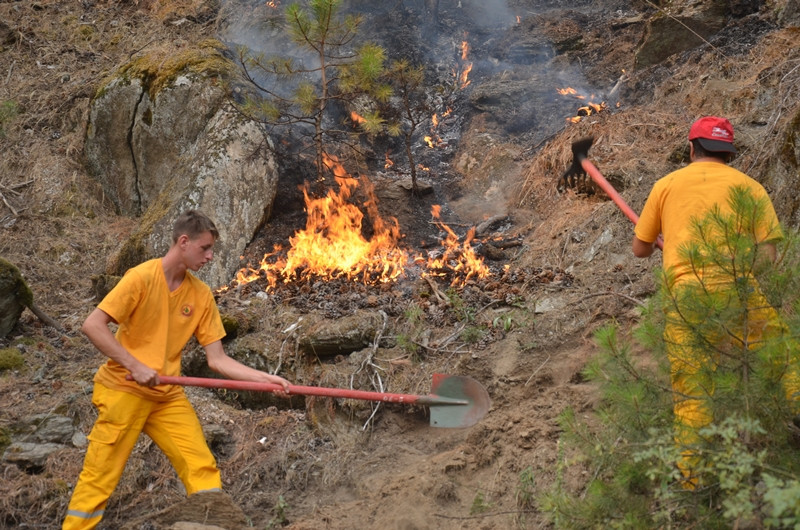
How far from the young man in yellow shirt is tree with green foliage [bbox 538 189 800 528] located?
→ 2220 mm

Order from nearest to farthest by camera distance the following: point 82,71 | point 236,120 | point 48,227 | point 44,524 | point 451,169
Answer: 1. point 44,524
2. point 236,120
3. point 48,227
4. point 451,169
5. point 82,71

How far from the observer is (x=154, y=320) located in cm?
427

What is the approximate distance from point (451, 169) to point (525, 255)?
9.77 feet

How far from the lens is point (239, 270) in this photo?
797 centimetres

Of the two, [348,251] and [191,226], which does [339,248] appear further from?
[191,226]

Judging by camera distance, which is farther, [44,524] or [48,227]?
[48,227]

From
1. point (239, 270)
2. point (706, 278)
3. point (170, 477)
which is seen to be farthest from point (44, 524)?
point (706, 278)

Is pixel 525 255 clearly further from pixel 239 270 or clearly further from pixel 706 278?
pixel 706 278

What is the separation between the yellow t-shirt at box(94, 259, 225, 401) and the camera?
13.4ft

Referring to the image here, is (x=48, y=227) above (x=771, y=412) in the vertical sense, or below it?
below

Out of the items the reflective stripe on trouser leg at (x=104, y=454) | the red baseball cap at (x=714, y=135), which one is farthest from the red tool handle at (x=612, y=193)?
the reflective stripe on trouser leg at (x=104, y=454)

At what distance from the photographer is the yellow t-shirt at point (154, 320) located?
4096mm

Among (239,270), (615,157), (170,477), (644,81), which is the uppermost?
(644,81)

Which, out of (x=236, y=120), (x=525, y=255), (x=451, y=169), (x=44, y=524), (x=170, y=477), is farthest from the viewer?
(x=451, y=169)
